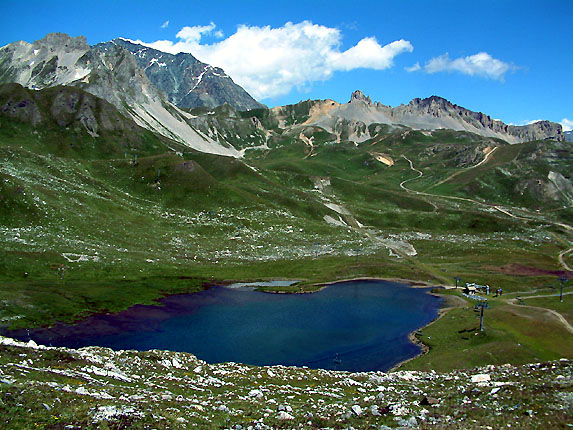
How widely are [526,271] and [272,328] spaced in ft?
292

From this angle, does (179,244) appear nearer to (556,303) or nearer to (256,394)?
(556,303)

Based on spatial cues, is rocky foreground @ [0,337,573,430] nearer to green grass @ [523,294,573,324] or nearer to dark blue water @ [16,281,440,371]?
dark blue water @ [16,281,440,371]

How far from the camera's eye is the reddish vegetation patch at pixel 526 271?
124 metres

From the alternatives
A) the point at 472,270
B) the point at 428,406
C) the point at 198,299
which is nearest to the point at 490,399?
the point at 428,406

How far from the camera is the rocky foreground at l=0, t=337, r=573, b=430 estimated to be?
21.8m

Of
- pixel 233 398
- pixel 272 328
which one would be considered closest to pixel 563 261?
pixel 272 328

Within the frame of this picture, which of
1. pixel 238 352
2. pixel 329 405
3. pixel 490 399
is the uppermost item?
pixel 490 399

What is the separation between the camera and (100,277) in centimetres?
9938

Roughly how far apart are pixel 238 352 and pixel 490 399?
43226mm

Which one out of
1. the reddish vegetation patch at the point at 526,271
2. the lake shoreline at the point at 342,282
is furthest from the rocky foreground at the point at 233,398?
the reddish vegetation patch at the point at 526,271

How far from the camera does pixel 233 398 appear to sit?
32031 mm

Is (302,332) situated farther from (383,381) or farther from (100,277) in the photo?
(100,277)

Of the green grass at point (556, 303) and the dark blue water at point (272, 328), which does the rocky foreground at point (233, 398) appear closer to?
the dark blue water at point (272, 328)

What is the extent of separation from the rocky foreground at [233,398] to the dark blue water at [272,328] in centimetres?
2354
